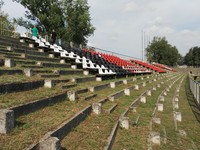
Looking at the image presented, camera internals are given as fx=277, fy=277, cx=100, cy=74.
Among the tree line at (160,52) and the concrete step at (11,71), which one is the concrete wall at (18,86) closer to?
the concrete step at (11,71)

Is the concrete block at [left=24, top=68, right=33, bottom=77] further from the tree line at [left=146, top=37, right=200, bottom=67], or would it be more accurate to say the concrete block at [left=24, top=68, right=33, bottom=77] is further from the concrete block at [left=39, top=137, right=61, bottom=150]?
the tree line at [left=146, top=37, right=200, bottom=67]

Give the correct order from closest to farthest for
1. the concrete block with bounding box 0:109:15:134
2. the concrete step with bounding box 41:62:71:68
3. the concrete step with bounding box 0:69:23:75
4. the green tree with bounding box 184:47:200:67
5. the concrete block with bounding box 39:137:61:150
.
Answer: the concrete block with bounding box 39:137:61:150 < the concrete block with bounding box 0:109:15:134 < the concrete step with bounding box 0:69:23:75 < the concrete step with bounding box 41:62:71:68 < the green tree with bounding box 184:47:200:67

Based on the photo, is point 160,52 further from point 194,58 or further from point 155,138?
point 155,138

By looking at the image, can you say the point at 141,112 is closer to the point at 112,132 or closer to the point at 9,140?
the point at 112,132

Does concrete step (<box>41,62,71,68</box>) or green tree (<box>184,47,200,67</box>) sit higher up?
green tree (<box>184,47,200,67</box>)

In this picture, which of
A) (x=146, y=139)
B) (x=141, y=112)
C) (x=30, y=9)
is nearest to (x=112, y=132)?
(x=146, y=139)

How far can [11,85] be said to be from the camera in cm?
709

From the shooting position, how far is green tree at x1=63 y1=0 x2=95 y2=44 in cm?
4803

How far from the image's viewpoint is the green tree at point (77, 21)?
48031mm

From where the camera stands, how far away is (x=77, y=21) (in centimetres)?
4847

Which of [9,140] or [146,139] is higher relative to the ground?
[9,140]

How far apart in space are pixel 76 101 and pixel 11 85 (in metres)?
2.51

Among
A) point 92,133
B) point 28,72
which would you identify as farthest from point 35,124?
point 28,72

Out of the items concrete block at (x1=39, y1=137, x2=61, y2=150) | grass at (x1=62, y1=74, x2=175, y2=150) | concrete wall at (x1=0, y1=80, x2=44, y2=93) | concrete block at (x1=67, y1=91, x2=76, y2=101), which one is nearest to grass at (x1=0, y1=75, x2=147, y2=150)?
concrete block at (x1=39, y1=137, x2=61, y2=150)
